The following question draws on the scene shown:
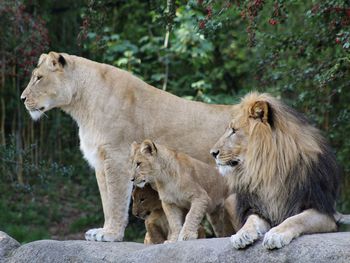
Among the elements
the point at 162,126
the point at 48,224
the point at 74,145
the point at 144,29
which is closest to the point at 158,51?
the point at 144,29

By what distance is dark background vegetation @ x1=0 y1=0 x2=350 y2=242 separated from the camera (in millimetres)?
9658

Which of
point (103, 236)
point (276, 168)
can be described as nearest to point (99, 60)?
point (103, 236)

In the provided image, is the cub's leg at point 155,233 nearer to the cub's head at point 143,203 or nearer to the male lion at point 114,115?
the cub's head at point 143,203

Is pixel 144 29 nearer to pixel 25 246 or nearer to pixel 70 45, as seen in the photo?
pixel 70 45

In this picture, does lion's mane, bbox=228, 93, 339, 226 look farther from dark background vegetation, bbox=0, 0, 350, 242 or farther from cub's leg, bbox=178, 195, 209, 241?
dark background vegetation, bbox=0, 0, 350, 242

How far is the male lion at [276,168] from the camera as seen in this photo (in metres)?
5.62

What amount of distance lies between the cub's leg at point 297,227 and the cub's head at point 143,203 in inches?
70.9

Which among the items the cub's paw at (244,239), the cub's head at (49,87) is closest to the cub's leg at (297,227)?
the cub's paw at (244,239)

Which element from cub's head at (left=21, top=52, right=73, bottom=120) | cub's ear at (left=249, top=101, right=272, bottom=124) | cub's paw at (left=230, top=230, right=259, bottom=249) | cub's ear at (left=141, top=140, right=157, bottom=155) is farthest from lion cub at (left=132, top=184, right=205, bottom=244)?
cub's ear at (left=249, top=101, right=272, bottom=124)

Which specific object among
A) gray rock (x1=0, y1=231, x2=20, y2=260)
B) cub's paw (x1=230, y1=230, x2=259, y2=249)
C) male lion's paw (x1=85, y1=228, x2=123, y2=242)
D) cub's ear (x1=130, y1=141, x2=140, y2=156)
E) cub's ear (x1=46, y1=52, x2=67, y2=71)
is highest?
cub's ear (x1=46, y1=52, x2=67, y2=71)

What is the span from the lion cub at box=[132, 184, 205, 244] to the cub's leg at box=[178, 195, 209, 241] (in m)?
0.43

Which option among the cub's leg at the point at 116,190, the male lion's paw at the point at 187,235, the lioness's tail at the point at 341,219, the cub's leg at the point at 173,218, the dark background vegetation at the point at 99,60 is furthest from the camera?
the dark background vegetation at the point at 99,60

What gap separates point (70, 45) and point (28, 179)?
190 cm

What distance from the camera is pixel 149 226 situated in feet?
22.9
